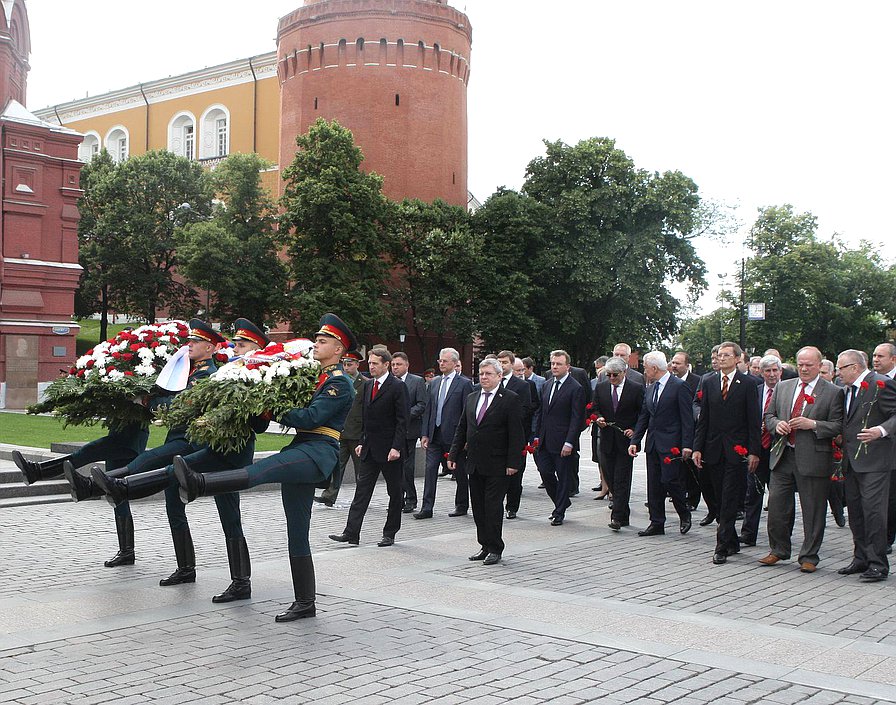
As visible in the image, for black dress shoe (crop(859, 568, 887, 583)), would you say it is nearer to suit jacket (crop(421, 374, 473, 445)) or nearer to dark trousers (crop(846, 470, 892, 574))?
dark trousers (crop(846, 470, 892, 574))

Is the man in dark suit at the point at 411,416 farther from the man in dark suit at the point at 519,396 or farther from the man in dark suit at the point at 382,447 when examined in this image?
the man in dark suit at the point at 382,447

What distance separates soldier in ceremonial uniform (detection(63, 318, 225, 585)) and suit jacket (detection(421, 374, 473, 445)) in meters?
5.29

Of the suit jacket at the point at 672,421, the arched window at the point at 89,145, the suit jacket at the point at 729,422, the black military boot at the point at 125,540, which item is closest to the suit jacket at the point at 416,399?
the suit jacket at the point at 672,421

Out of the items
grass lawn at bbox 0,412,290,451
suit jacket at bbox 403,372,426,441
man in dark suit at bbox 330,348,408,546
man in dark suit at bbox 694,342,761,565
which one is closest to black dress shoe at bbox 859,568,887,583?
man in dark suit at bbox 694,342,761,565

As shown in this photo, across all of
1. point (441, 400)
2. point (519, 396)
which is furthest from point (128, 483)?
point (519, 396)

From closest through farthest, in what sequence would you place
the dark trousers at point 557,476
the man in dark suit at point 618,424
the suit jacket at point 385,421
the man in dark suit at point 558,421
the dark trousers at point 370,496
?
1. the dark trousers at point 370,496
2. the suit jacket at point 385,421
3. the man in dark suit at point 618,424
4. the dark trousers at point 557,476
5. the man in dark suit at point 558,421

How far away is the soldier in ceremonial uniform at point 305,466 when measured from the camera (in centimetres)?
678

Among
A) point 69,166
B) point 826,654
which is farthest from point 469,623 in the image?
point 69,166

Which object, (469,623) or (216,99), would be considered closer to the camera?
(469,623)

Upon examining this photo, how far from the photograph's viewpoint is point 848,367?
9.48 metres

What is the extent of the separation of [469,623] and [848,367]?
4.85 meters

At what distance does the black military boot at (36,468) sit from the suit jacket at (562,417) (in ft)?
20.7

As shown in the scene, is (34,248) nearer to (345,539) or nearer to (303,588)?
(345,539)

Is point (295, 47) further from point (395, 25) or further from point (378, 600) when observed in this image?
point (378, 600)
